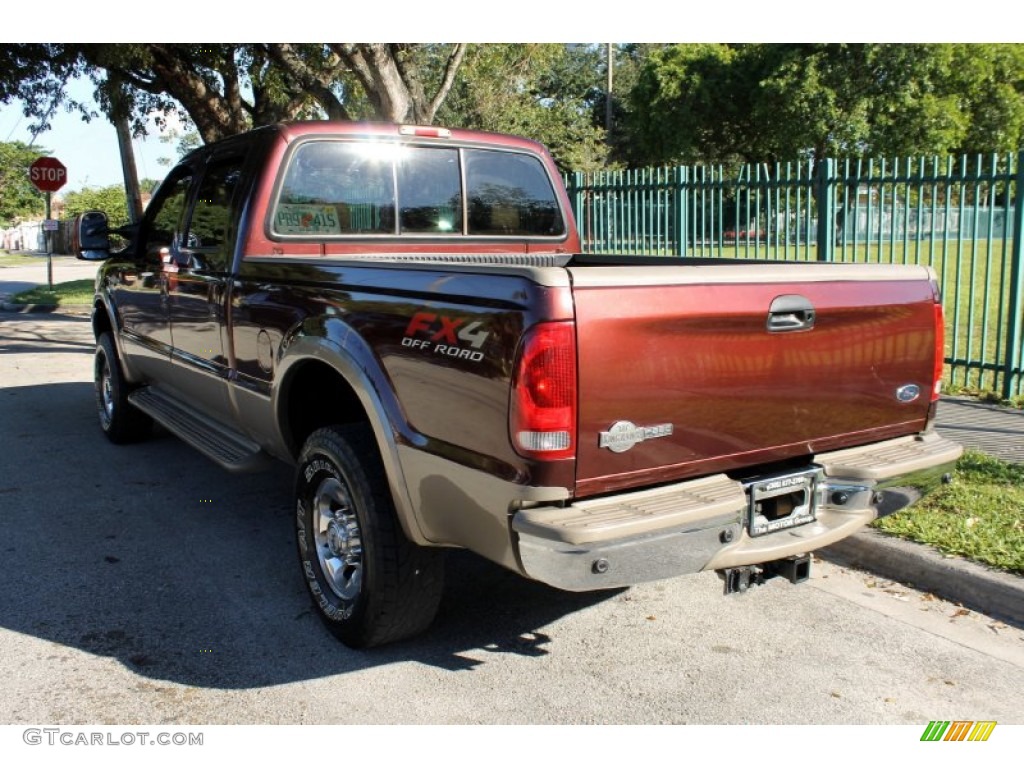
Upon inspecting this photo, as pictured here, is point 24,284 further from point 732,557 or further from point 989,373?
point 732,557

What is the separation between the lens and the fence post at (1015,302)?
7.49 metres

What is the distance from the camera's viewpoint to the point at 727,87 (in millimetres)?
35188

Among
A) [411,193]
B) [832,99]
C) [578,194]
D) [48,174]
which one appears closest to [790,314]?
[411,193]

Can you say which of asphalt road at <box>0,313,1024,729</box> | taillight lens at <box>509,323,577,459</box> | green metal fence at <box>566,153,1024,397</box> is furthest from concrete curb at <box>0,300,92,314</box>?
taillight lens at <box>509,323,577,459</box>

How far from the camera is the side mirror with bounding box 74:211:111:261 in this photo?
19.8 feet

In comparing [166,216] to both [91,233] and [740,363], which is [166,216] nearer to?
[91,233]

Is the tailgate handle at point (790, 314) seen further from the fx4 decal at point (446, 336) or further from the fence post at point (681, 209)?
the fence post at point (681, 209)

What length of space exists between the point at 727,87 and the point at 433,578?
3501 cm

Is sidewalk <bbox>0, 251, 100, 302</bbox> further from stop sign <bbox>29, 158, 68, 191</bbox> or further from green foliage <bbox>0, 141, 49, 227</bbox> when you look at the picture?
green foliage <bbox>0, 141, 49, 227</bbox>

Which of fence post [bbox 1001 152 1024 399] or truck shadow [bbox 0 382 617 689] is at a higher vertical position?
fence post [bbox 1001 152 1024 399]

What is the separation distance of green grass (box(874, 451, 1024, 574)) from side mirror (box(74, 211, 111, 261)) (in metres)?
5.09

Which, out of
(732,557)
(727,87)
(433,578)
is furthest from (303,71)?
(727,87)

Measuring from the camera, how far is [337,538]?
11.9 ft

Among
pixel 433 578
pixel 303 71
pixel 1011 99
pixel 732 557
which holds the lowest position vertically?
pixel 433 578
